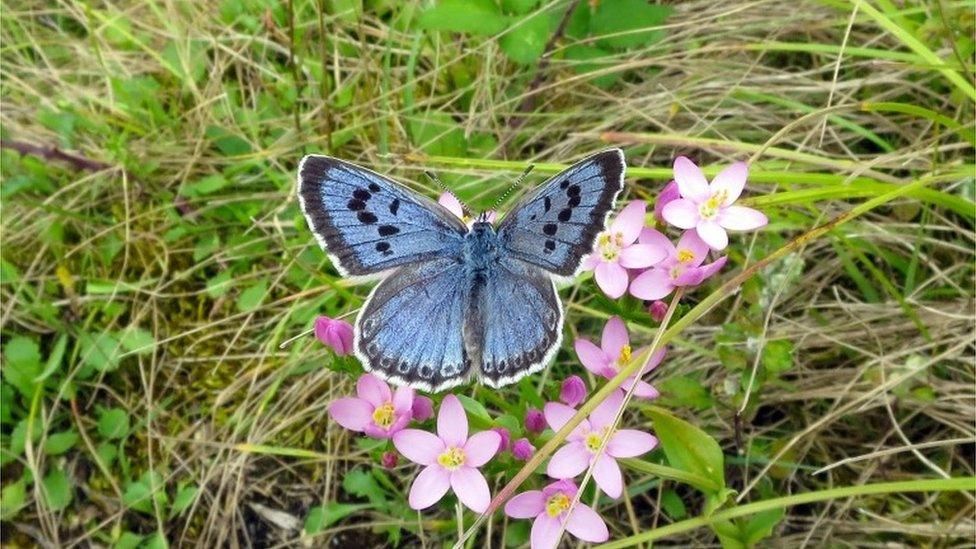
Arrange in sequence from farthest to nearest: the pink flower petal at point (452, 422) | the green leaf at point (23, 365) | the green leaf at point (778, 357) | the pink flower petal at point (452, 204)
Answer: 1. the green leaf at point (23, 365)
2. the pink flower petal at point (452, 204)
3. the green leaf at point (778, 357)
4. the pink flower petal at point (452, 422)

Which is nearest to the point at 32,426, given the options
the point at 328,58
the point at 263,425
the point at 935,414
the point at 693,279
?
the point at 263,425

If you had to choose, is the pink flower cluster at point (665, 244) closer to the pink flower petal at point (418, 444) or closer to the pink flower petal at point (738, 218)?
the pink flower petal at point (738, 218)

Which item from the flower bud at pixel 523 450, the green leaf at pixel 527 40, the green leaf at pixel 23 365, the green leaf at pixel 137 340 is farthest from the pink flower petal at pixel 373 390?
the green leaf at pixel 23 365

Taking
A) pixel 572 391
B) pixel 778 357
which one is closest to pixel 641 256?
pixel 572 391

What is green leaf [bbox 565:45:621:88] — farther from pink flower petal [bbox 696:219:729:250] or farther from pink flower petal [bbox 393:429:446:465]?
pink flower petal [bbox 393:429:446:465]

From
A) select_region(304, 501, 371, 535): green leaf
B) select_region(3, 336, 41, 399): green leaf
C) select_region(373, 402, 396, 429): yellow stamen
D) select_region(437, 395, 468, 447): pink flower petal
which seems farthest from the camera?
select_region(3, 336, 41, 399): green leaf

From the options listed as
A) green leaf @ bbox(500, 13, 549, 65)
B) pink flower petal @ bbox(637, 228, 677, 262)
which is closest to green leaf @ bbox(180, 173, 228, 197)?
green leaf @ bbox(500, 13, 549, 65)
